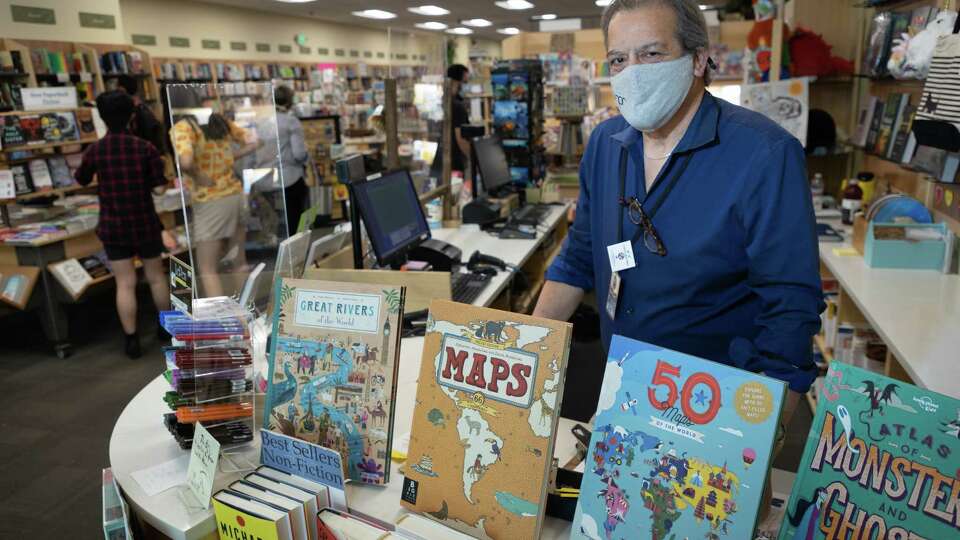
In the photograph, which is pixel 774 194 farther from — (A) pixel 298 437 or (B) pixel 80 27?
(B) pixel 80 27

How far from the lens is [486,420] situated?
1.21m

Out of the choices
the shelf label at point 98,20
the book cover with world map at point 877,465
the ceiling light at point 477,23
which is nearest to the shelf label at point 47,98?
the shelf label at point 98,20

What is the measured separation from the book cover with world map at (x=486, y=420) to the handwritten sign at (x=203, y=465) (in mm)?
383

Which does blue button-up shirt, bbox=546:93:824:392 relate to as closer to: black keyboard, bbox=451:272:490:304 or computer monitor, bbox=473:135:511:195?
black keyboard, bbox=451:272:490:304

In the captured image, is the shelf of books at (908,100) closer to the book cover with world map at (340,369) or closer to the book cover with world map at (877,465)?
the book cover with world map at (877,465)

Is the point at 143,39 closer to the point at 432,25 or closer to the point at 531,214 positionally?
the point at 432,25

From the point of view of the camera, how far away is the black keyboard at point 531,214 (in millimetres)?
4289

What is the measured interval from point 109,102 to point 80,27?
10.7 feet

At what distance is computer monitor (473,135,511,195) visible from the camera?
4410mm

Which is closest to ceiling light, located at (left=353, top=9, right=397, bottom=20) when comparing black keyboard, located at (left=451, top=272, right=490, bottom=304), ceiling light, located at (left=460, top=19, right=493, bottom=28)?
ceiling light, located at (left=460, top=19, right=493, bottom=28)

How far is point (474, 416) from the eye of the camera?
1.22m

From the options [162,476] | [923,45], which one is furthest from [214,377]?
[923,45]

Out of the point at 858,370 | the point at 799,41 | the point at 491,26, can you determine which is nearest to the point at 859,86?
the point at 799,41

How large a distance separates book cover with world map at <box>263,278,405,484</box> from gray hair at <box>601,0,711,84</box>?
0.79 metres
